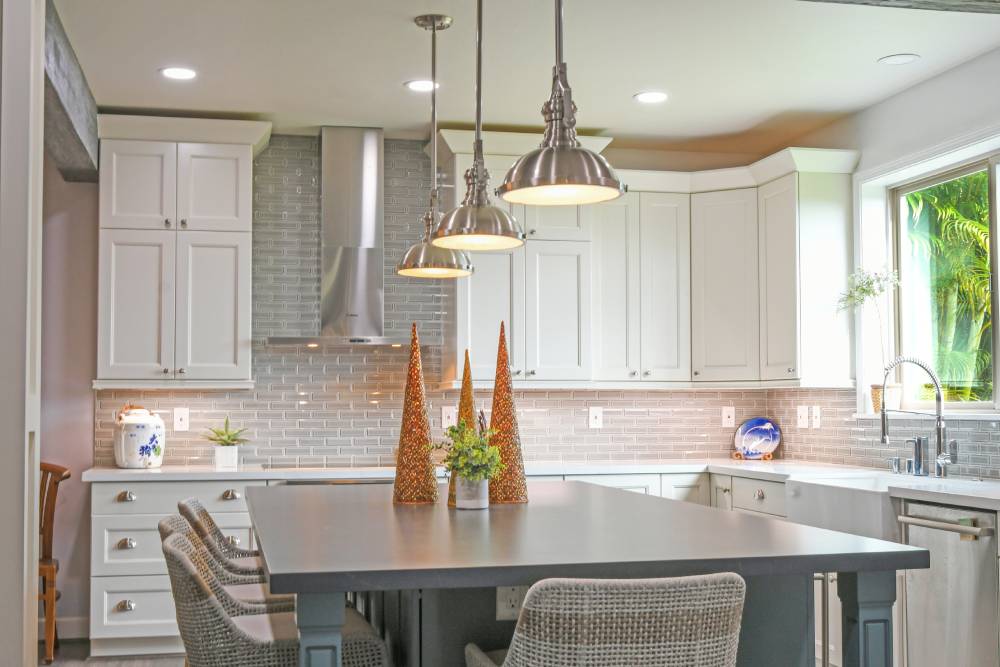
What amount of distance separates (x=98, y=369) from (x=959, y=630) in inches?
155

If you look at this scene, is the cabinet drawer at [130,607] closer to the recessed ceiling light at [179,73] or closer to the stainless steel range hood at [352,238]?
the stainless steel range hood at [352,238]

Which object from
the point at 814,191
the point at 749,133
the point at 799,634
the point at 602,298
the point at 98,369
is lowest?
the point at 799,634

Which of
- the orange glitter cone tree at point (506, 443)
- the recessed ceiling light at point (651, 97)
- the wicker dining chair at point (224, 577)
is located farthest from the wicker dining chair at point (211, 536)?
the recessed ceiling light at point (651, 97)

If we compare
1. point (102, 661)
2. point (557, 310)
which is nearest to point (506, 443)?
point (557, 310)

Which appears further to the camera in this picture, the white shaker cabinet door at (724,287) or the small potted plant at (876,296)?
the white shaker cabinet door at (724,287)

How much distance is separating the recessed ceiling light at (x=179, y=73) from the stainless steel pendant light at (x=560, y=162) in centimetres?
250

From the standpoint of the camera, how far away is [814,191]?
536cm

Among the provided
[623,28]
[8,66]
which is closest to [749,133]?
[623,28]

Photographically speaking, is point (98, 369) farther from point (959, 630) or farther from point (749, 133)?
point (959, 630)

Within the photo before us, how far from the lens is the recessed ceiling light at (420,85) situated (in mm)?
4848

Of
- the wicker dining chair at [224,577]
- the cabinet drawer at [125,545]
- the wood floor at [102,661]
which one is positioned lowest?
the wood floor at [102,661]

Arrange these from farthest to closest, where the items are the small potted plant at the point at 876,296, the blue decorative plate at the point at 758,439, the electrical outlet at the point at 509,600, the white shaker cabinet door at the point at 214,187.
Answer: the blue decorative plate at the point at 758,439 < the white shaker cabinet door at the point at 214,187 < the small potted plant at the point at 876,296 < the electrical outlet at the point at 509,600

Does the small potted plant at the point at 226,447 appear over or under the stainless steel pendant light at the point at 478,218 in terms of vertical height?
under

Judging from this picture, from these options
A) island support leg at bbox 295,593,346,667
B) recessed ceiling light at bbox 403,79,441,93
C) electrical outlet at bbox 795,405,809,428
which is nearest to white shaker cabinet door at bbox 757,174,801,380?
electrical outlet at bbox 795,405,809,428
